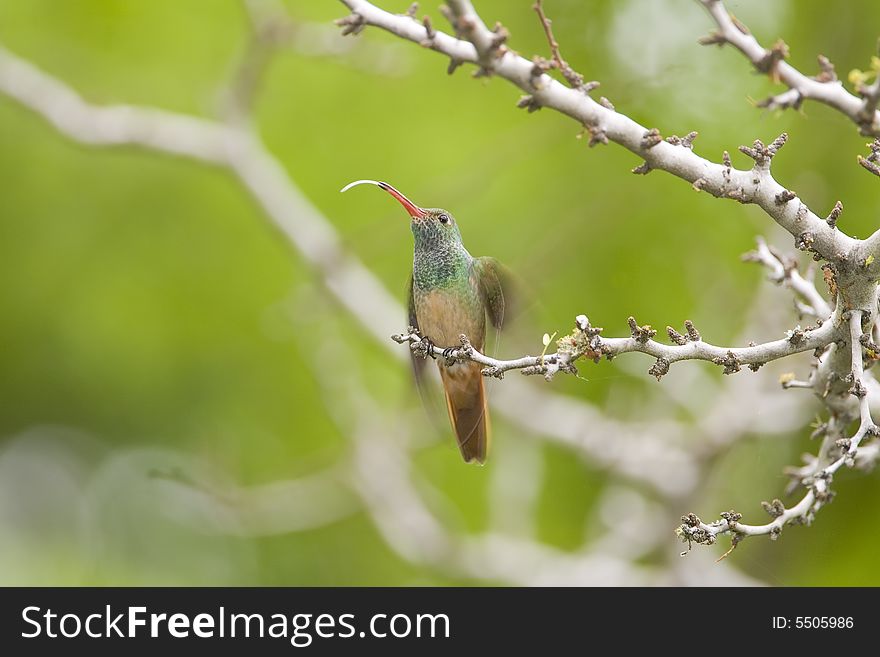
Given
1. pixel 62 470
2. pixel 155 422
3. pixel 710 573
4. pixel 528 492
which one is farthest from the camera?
pixel 62 470

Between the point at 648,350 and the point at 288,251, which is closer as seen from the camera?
the point at 648,350

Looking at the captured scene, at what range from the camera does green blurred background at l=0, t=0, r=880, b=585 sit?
1012cm

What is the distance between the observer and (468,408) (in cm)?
509

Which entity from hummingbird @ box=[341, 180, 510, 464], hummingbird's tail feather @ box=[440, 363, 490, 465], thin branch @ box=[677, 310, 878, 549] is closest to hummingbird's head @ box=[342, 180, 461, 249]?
hummingbird @ box=[341, 180, 510, 464]

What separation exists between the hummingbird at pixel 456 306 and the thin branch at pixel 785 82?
91.0 inches

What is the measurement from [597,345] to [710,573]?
5.70 m

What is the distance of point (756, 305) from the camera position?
8.44 meters

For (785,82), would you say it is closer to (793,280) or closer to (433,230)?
(793,280)

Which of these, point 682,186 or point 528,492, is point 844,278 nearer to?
point 528,492

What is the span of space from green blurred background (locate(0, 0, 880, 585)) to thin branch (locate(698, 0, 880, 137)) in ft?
22.3

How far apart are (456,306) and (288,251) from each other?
5.71 meters

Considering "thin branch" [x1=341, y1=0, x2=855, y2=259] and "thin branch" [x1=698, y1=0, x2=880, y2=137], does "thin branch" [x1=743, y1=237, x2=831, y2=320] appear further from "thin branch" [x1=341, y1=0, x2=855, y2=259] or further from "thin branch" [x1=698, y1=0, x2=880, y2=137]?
"thin branch" [x1=698, y1=0, x2=880, y2=137]

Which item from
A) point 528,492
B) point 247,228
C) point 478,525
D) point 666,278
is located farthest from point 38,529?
point 666,278

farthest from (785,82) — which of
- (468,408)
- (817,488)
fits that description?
(468,408)
